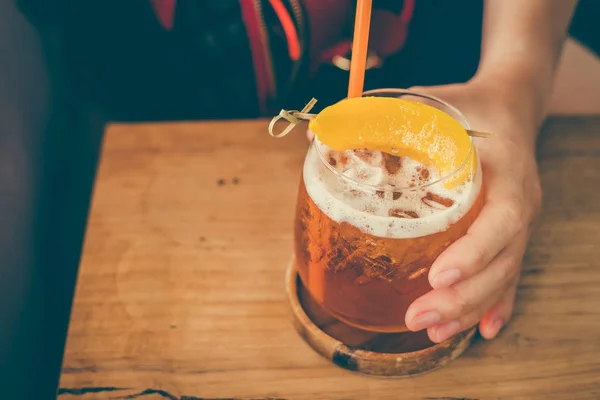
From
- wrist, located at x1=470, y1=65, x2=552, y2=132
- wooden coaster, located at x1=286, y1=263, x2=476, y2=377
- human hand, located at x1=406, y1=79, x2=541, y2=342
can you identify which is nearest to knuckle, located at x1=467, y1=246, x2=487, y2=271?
human hand, located at x1=406, y1=79, x2=541, y2=342

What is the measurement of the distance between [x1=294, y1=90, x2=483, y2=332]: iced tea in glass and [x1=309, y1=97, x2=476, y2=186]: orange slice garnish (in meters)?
0.02

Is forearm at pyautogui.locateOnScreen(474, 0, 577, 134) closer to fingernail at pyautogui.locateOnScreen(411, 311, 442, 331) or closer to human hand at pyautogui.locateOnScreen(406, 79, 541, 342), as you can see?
human hand at pyautogui.locateOnScreen(406, 79, 541, 342)

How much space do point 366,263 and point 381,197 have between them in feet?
0.26

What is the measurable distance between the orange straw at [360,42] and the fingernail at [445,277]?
8.4 inches

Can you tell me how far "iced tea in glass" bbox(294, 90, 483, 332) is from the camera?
1.87 feet

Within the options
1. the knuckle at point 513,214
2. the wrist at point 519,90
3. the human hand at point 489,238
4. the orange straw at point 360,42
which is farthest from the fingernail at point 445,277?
the wrist at point 519,90

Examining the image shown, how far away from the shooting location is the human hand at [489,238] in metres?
0.61

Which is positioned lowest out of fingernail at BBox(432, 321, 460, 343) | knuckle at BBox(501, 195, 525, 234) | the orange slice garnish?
fingernail at BBox(432, 321, 460, 343)

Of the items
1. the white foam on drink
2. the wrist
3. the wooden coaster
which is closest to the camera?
the white foam on drink

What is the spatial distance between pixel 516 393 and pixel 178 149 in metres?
0.65

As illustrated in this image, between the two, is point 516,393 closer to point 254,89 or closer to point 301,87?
point 301,87

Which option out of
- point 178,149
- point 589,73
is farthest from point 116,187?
point 589,73

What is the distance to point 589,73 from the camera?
163 cm

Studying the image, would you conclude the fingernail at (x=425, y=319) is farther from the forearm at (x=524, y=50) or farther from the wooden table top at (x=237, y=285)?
the forearm at (x=524, y=50)
